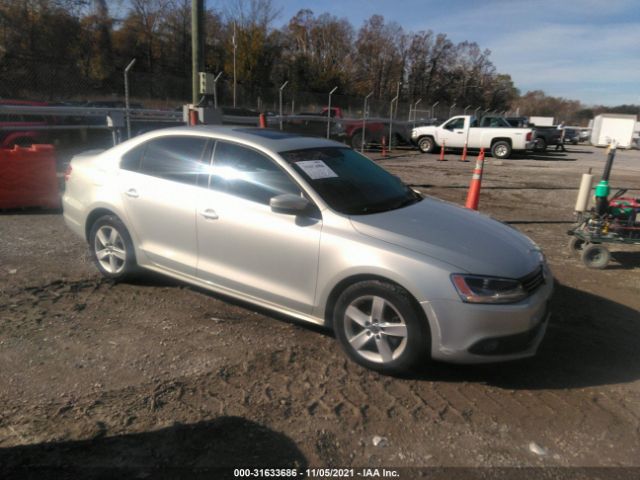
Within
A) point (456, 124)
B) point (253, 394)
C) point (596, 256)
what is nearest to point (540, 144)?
point (456, 124)

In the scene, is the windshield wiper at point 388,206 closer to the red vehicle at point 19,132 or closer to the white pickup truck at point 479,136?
the red vehicle at point 19,132

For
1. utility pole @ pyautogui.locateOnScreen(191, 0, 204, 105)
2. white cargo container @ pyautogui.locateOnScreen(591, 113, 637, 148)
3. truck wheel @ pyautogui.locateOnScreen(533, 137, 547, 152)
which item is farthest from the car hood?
truck wheel @ pyautogui.locateOnScreen(533, 137, 547, 152)

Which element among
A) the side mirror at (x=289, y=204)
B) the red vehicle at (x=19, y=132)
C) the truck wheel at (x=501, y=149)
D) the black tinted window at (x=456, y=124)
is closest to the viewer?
the side mirror at (x=289, y=204)

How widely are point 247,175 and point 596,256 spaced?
4462 millimetres

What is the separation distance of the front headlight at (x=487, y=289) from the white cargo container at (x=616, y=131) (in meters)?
4.56

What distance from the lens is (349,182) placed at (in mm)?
4109

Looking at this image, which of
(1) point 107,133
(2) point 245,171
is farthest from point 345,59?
Answer: (2) point 245,171

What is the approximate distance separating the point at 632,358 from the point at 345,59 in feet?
230

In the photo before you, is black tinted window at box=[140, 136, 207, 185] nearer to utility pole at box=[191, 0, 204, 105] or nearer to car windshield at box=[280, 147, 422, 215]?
car windshield at box=[280, 147, 422, 215]

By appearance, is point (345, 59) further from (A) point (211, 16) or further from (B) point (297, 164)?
(B) point (297, 164)

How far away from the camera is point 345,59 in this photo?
68812 mm

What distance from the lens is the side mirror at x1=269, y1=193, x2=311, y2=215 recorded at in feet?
11.5

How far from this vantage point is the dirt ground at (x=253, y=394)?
2.60 metres

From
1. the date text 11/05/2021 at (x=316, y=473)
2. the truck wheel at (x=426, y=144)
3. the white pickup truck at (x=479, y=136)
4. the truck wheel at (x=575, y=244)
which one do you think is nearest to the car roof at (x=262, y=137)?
the date text 11/05/2021 at (x=316, y=473)
